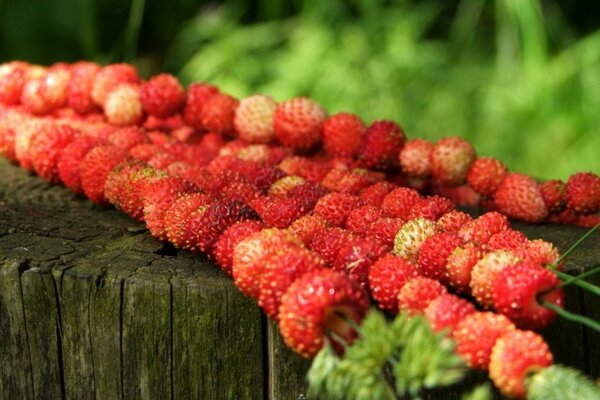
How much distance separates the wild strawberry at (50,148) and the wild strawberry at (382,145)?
2.10 feet

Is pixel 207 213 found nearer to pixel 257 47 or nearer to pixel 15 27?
pixel 257 47

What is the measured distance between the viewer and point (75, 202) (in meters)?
1.86

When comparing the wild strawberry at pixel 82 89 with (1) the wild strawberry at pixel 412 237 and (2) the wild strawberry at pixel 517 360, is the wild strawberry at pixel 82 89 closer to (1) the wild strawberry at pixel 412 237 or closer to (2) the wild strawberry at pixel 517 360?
(1) the wild strawberry at pixel 412 237

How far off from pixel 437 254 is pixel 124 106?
1.09 m

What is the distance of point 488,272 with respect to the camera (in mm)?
1240

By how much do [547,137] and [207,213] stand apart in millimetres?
2216

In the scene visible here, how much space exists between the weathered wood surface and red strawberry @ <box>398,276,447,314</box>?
21 cm

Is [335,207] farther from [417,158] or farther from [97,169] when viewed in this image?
[97,169]

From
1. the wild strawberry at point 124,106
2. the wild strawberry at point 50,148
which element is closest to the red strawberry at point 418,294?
the wild strawberry at point 50,148

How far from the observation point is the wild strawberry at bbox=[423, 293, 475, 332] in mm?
1164

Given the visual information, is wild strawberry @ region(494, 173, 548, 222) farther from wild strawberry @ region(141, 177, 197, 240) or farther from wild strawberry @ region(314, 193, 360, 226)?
wild strawberry @ region(141, 177, 197, 240)

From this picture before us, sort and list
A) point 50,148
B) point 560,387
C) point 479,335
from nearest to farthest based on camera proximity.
→ point 560,387 → point 479,335 → point 50,148

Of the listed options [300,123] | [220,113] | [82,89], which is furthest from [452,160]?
[82,89]

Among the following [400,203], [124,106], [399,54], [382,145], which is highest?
[399,54]
